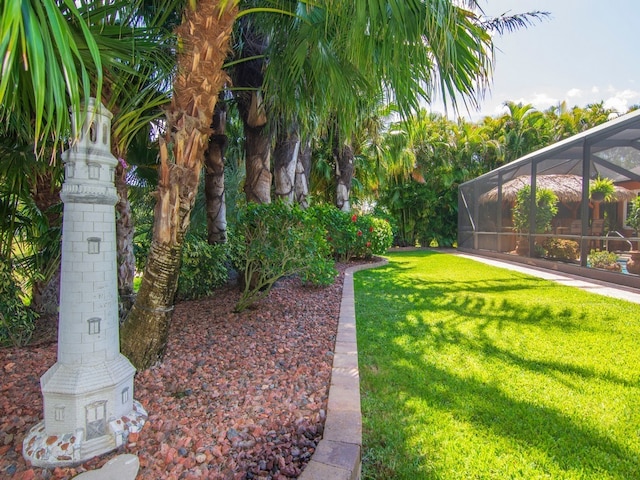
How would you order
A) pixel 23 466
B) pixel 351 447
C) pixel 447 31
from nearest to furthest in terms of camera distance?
pixel 23 466
pixel 351 447
pixel 447 31

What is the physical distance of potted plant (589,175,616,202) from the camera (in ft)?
23.6

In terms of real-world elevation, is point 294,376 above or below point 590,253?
below

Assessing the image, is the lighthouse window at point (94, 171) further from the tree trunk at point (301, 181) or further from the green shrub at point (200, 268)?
the tree trunk at point (301, 181)

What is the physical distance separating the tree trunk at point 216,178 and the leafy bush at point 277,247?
2.57ft

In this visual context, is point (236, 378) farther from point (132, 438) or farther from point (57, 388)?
point (57, 388)

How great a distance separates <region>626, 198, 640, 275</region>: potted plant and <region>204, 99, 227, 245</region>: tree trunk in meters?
7.21

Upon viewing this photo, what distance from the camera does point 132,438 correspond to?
1798 millimetres

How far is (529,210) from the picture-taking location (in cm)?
998

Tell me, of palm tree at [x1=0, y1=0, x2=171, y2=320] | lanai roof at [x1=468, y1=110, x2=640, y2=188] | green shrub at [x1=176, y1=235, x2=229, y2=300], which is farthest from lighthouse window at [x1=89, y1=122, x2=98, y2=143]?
lanai roof at [x1=468, y1=110, x2=640, y2=188]

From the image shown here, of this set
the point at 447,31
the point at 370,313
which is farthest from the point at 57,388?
the point at 370,313

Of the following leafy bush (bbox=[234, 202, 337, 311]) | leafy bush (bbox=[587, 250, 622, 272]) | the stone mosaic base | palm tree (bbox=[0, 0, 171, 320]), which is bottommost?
the stone mosaic base

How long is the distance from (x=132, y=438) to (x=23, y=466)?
1.48 feet

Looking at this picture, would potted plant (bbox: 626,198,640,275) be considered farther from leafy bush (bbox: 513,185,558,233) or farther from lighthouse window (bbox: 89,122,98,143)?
lighthouse window (bbox: 89,122,98,143)


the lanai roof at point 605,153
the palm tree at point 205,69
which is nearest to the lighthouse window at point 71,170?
the palm tree at point 205,69
